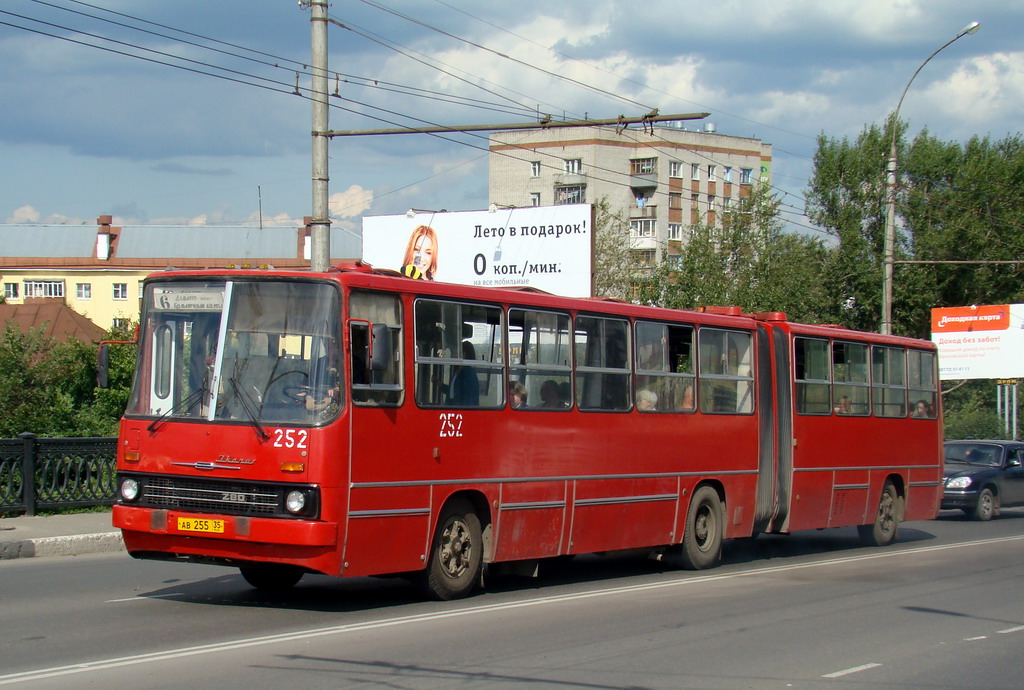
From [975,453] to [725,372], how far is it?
43.5 ft

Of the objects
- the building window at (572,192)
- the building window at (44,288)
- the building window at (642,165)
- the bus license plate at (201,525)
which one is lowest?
the bus license plate at (201,525)

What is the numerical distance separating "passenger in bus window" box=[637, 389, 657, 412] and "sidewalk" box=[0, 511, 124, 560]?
6.84 m

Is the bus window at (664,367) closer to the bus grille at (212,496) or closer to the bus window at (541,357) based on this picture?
the bus window at (541,357)

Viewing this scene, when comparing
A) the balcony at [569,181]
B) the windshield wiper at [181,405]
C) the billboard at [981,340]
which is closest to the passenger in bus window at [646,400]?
the windshield wiper at [181,405]

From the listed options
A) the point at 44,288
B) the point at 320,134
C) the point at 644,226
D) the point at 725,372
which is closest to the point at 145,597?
the point at 725,372

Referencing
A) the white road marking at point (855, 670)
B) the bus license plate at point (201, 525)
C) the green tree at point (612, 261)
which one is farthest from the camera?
the green tree at point (612, 261)

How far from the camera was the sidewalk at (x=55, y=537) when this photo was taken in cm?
1382

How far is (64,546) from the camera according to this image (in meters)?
14.3

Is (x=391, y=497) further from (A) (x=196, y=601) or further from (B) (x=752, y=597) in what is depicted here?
(B) (x=752, y=597)

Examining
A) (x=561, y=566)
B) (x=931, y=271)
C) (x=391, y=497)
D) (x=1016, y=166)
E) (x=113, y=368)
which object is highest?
(x=1016, y=166)

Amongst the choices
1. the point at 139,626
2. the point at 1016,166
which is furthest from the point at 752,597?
the point at 1016,166

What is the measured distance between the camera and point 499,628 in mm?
9211

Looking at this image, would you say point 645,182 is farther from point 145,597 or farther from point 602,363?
point 145,597

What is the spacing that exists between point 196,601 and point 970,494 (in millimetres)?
18568
